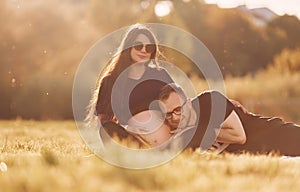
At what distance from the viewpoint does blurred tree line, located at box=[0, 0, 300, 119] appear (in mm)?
11359

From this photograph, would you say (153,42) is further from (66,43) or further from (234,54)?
(234,54)

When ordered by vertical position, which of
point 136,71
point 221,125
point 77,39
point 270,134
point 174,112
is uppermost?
point 136,71

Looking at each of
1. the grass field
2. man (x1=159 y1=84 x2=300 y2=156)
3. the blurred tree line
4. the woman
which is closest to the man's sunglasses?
man (x1=159 y1=84 x2=300 y2=156)

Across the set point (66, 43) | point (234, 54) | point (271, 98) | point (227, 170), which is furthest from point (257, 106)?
point (227, 170)

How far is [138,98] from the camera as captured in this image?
13.4 feet

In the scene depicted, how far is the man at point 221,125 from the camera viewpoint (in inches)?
150

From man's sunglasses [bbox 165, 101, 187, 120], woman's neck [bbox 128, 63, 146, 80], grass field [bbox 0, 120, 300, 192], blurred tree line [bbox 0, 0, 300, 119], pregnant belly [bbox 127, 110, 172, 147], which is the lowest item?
blurred tree line [bbox 0, 0, 300, 119]

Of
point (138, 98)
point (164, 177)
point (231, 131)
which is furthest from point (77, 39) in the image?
point (164, 177)

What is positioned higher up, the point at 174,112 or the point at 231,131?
the point at 174,112

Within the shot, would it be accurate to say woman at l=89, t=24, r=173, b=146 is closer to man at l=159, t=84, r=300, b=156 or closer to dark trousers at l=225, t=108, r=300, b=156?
man at l=159, t=84, r=300, b=156

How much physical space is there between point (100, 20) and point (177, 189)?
1128 centimetres

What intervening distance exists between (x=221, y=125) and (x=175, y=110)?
36cm

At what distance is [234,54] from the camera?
504 inches

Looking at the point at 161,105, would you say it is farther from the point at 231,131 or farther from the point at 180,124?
the point at 231,131
